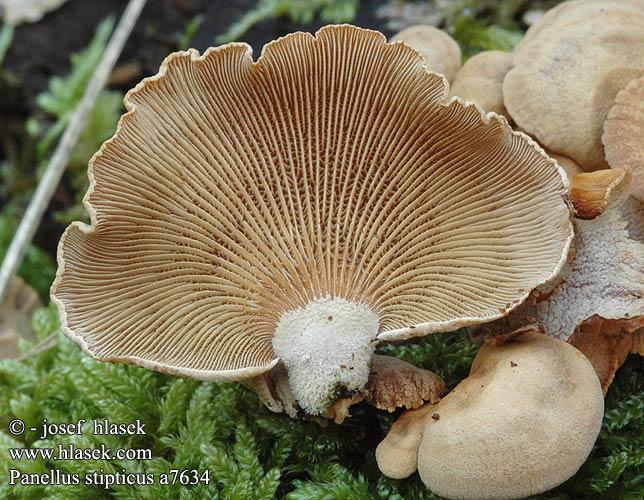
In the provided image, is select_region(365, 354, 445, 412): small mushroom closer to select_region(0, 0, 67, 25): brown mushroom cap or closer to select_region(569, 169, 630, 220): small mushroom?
select_region(569, 169, 630, 220): small mushroom

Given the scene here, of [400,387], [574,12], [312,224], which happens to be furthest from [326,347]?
[574,12]

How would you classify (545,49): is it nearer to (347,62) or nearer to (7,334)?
(347,62)

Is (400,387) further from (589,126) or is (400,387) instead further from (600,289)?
(589,126)

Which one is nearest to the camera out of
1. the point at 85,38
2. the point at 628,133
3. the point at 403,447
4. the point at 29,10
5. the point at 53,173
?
the point at 403,447

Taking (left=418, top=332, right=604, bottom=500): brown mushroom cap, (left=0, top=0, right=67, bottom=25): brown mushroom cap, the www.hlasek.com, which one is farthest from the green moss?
(left=0, top=0, right=67, bottom=25): brown mushroom cap

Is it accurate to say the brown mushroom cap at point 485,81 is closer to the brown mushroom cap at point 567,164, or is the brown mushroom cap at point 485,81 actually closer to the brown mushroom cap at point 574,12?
the brown mushroom cap at point 574,12

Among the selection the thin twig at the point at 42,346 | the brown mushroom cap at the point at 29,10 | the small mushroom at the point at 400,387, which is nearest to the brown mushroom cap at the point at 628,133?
the small mushroom at the point at 400,387
